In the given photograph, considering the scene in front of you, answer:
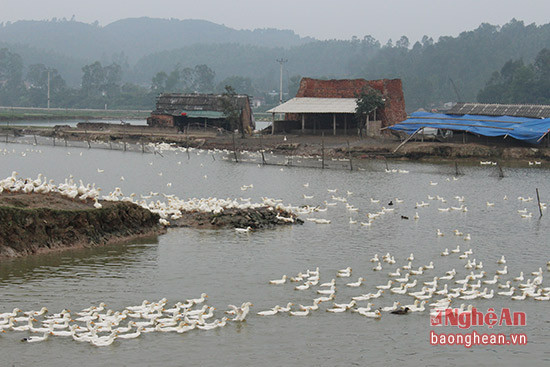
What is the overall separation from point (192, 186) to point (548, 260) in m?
21.6

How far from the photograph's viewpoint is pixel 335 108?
68.8m

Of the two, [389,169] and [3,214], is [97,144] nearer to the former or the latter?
[389,169]

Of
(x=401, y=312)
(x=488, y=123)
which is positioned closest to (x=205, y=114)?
(x=488, y=123)

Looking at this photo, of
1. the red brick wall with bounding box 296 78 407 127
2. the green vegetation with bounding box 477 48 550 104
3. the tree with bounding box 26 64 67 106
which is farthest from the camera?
the tree with bounding box 26 64 67 106

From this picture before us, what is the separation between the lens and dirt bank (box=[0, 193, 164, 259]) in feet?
71.3

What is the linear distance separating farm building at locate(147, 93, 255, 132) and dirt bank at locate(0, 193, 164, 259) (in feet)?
164

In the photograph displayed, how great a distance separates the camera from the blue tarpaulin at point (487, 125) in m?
57.9

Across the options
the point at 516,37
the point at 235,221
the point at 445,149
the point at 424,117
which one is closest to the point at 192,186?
the point at 235,221

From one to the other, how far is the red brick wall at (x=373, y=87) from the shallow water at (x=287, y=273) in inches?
1113

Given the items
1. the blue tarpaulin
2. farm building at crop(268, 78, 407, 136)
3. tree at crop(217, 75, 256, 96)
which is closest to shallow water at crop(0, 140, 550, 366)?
the blue tarpaulin

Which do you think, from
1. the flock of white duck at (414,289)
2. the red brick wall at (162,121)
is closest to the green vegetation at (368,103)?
the red brick wall at (162,121)

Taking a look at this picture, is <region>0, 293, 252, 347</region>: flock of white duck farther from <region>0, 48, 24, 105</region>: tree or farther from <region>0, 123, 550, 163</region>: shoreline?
<region>0, 48, 24, 105</region>: tree

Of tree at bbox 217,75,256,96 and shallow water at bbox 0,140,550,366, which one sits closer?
shallow water at bbox 0,140,550,366

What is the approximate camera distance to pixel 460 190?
43438mm
